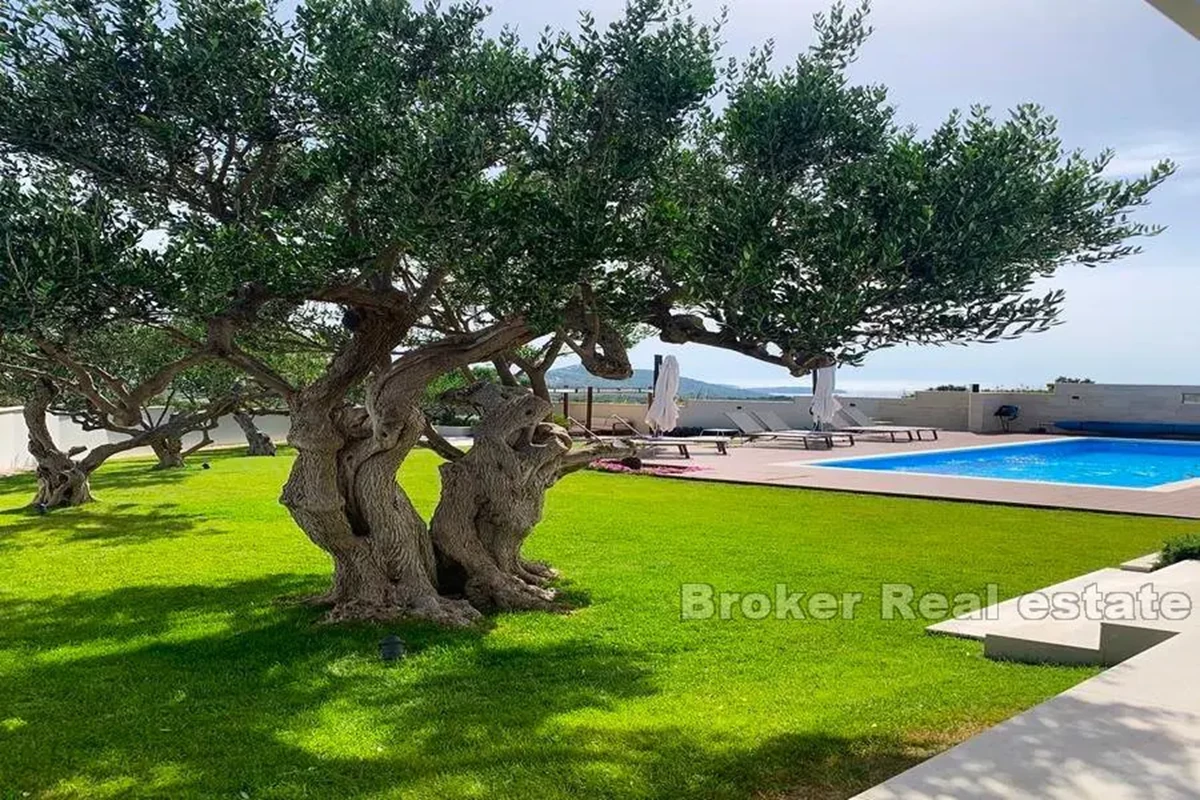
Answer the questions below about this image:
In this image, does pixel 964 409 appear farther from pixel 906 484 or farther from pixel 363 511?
pixel 363 511

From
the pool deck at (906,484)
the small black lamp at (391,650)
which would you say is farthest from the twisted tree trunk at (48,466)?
the pool deck at (906,484)

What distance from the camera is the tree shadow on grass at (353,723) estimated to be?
5.20m

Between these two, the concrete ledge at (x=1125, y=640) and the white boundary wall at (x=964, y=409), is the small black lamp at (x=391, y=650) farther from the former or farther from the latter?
the white boundary wall at (x=964, y=409)

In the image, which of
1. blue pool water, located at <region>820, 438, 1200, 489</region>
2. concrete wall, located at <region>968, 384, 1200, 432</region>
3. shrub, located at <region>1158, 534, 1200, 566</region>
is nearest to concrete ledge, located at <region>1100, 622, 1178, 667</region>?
shrub, located at <region>1158, 534, 1200, 566</region>

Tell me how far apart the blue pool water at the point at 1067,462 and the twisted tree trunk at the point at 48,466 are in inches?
632

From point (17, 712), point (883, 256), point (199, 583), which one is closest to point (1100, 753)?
point (883, 256)

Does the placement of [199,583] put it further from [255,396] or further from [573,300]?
[573,300]

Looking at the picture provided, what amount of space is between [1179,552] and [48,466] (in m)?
17.0

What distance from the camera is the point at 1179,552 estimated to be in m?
10.4

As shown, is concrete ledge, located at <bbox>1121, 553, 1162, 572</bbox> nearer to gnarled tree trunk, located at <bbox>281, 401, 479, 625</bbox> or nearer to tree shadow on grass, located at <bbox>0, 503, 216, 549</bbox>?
gnarled tree trunk, located at <bbox>281, 401, 479, 625</bbox>

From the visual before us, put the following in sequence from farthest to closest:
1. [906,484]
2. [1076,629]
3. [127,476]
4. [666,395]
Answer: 1. [666,395]
2. [127,476]
3. [906,484]
4. [1076,629]

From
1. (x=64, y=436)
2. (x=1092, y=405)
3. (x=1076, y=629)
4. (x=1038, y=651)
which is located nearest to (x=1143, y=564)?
(x=1076, y=629)

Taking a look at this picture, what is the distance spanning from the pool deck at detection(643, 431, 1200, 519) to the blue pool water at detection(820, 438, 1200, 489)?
98 cm

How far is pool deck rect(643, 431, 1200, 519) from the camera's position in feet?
52.8
